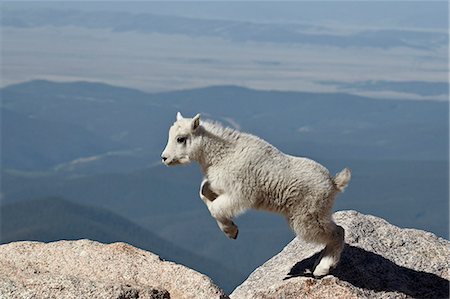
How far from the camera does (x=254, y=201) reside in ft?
40.7

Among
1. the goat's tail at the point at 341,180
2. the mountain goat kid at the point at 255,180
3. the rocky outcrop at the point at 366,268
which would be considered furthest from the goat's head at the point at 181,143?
the rocky outcrop at the point at 366,268

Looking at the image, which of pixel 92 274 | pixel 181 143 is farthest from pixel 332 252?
pixel 92 274

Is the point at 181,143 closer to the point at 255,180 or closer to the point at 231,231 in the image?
the point at 255,180

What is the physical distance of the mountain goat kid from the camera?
1239 cm

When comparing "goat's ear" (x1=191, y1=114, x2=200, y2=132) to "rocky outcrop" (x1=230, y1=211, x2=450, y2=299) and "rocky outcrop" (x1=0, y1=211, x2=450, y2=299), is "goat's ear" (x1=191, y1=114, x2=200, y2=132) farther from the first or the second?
"rocky outcrop" (x1=230, y1=211, x2=450, y2=299)

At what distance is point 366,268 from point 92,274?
4158mm

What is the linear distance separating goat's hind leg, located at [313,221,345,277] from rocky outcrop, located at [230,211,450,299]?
0.19 meters

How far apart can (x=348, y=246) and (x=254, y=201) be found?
2.39 m

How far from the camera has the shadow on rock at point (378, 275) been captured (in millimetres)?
13383

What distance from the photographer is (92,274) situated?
1202 cm

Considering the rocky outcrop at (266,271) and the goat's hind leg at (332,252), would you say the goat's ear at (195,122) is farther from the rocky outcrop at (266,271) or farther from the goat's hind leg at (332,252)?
the goat's hind leg at (332,252)

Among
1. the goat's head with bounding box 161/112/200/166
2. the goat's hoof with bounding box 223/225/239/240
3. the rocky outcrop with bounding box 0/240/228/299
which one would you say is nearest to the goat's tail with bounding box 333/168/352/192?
the goat's hoof with bounding box 223/225/239/240

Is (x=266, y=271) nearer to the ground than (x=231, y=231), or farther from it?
nearer to the ground

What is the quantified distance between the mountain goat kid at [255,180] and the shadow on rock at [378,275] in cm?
68
